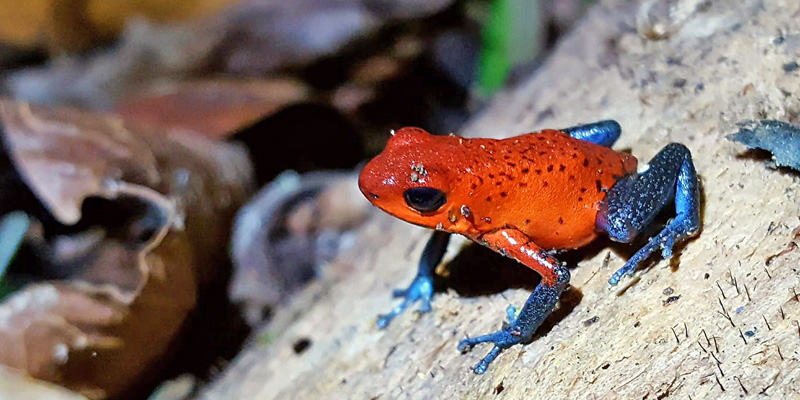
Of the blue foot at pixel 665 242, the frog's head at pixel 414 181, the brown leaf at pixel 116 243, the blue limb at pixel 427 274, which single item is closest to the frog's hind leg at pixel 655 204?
the blue foot at pixel 665 242

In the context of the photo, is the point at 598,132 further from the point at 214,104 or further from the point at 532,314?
the point at 214,104

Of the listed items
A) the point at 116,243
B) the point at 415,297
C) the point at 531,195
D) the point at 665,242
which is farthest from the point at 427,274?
the point at 116,243

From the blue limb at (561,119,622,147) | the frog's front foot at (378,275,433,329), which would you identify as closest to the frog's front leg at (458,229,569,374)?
the frog's front foot at (378,275,433,329)

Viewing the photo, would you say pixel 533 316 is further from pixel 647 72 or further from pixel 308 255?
pixel 308 255

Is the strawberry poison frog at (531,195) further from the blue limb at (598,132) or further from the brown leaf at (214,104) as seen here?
the brown leaf at (214,104)

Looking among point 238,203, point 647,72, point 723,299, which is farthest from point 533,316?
point 238,203

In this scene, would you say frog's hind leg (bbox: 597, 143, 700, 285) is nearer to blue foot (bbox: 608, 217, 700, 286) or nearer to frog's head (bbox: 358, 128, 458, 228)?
blue foot (bbox: 608, 217, 700, 286)

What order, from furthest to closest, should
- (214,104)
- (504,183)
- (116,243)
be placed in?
(214,104) < (116,243) < (504,183)
